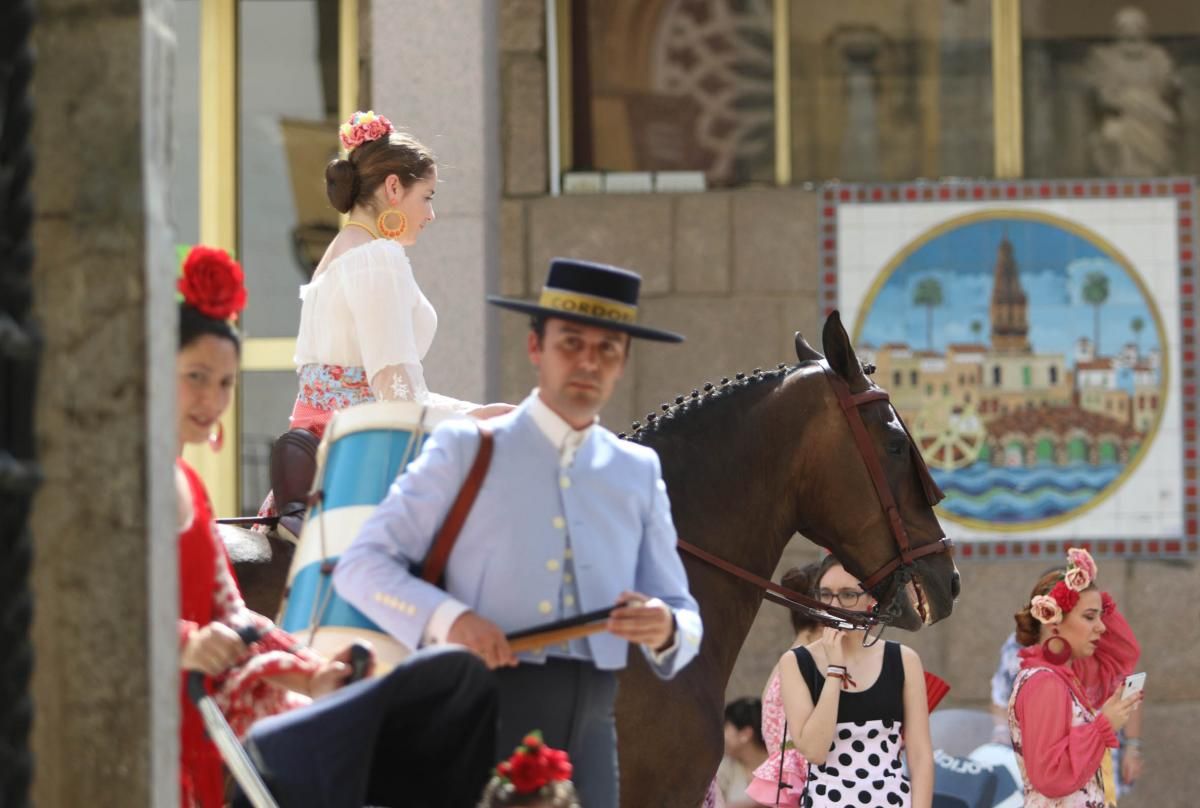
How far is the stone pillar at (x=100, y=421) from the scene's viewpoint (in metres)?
3.27

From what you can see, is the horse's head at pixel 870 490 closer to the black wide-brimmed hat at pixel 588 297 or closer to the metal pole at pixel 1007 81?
the black wide-brimmed hat at pixel 588 297

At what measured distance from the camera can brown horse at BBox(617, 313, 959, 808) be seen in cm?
593

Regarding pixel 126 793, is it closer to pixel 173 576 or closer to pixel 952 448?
pixel 173 576

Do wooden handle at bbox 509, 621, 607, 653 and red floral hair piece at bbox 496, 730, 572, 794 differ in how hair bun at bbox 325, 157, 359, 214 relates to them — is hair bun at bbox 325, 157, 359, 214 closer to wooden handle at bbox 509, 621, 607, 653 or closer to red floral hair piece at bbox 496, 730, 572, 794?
wooden handle at bbox 509, 621, 607, 653

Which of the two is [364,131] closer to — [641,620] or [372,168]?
[372,168]

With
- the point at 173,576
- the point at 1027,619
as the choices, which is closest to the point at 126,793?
the point at 173,576

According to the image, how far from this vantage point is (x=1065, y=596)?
23.8ft

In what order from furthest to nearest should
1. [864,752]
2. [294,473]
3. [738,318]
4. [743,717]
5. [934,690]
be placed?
[738,318]
[743,717]
[934,690]
[864,752]
[294,473]

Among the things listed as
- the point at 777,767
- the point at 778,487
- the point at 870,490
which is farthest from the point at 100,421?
the point at 777,767

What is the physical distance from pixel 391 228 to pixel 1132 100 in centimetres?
589

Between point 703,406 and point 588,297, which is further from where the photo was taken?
point 703,406

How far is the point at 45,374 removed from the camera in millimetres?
3291

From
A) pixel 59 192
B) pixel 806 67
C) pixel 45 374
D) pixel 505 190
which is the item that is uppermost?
pixel 806 67

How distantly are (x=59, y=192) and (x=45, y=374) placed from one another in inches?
Answer: 11.7
